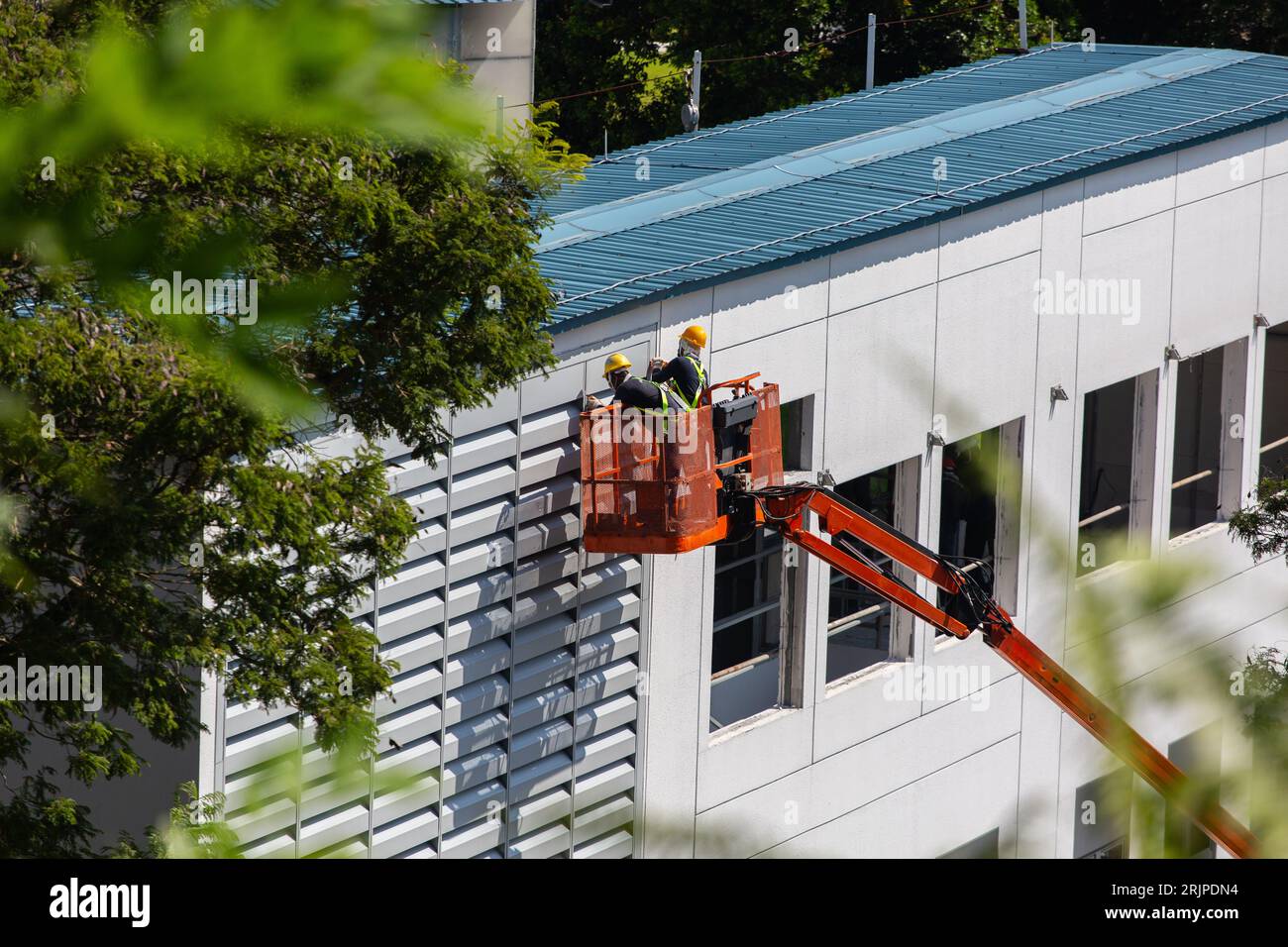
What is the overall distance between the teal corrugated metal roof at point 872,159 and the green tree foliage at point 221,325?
4746 mm

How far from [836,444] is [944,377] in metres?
4.10

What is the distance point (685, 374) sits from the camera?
14.9 m

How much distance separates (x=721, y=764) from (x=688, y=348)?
403cm

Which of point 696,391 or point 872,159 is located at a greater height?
point 872,159

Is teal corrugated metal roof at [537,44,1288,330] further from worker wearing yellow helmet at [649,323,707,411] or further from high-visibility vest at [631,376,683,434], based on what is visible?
high-visibility vest at [631,376,683,434]

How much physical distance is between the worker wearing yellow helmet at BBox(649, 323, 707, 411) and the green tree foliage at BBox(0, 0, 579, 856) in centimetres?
310

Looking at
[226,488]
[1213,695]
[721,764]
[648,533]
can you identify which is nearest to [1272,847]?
[1213,695]

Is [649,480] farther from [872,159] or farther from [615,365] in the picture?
[872,159]

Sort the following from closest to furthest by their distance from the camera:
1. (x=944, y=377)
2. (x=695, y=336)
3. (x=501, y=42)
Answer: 1. (x=944, y=377)
2. (x=695, y=336)
3. (x=501, y=42)

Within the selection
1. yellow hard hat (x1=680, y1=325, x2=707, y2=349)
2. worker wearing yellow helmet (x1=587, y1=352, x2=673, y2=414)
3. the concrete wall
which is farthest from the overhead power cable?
worker wearing yellow helmet (x1=587, y1=352, x2=673, y2=414)

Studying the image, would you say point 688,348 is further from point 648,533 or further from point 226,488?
point 226,488

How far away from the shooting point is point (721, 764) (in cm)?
1728

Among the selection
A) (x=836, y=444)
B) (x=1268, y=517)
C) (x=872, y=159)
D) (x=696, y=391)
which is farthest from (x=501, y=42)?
(x=696, y=391)

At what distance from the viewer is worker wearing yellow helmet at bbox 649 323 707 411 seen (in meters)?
14.9
